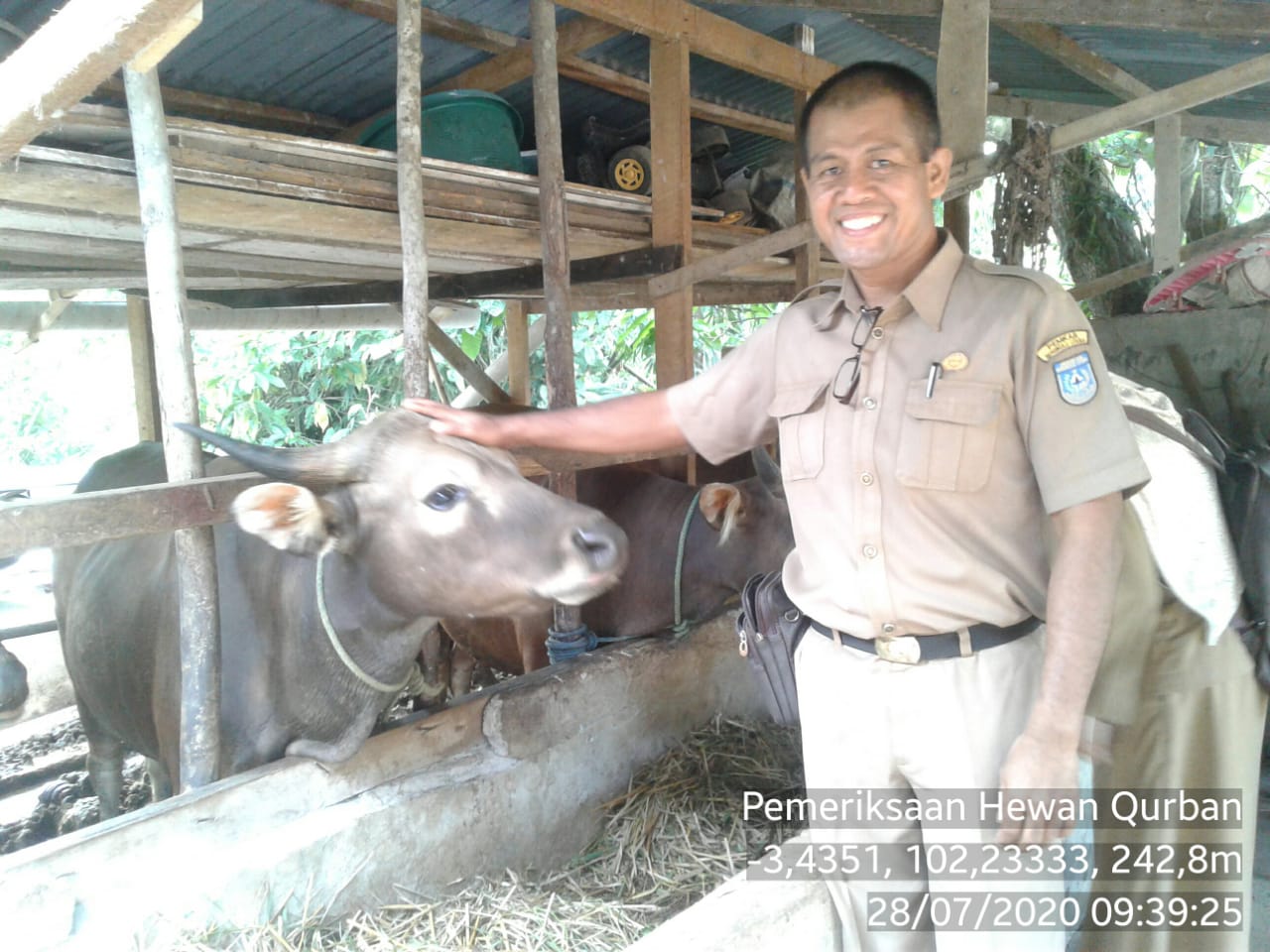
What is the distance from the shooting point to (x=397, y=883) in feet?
9.20

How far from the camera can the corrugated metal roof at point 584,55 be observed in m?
4.05

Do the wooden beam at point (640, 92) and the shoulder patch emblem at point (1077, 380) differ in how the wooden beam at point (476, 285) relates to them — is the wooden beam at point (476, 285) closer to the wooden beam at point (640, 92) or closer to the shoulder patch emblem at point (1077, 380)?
A: the wooden beam at point (640, 92)

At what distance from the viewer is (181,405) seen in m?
2.48

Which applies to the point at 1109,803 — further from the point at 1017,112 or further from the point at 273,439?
the point at 273,439

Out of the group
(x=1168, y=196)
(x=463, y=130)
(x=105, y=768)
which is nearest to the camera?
(x=463, y=130)

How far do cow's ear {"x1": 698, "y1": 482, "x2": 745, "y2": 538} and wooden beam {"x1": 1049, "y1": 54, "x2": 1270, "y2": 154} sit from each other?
2.08 m

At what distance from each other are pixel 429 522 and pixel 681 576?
2.17 meters

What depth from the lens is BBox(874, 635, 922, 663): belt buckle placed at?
78.4 inches

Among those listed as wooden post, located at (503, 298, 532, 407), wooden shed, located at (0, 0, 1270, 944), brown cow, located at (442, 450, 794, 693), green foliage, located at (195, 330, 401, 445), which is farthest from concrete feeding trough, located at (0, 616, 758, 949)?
green foliage, located at (195, 330, 401, 445)

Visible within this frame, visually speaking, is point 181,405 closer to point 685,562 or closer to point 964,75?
point 685,562

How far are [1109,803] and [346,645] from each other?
2.29 m

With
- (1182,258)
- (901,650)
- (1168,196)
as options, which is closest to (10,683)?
(901,650)

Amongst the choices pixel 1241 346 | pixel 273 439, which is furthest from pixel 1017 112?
pixel 273 439

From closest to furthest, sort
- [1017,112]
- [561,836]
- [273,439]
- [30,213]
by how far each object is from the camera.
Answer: [30,213]
[561,836]
[1017,112]
[273,439]
